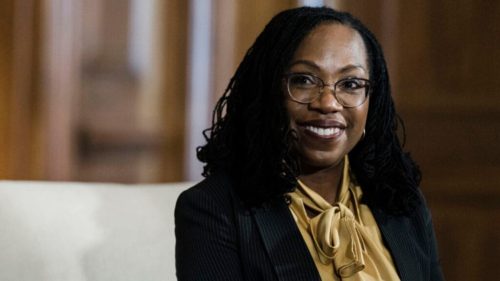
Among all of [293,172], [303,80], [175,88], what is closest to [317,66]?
[303,80]

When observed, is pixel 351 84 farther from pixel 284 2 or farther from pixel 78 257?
pixel 284 2

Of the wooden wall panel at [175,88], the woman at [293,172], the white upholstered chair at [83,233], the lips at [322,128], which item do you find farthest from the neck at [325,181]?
the wooden wall panel at [175,88]

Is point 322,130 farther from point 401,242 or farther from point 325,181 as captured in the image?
point 401,242

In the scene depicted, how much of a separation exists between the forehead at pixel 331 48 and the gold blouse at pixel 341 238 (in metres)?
0.22

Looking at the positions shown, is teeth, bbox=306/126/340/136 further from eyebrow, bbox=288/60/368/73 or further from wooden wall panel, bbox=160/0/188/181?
wooden wall panel, bbox=160/0/188/181

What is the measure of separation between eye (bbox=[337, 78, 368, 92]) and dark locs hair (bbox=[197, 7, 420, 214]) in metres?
0.07

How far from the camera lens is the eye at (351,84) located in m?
1.31

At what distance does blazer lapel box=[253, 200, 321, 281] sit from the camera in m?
1.26

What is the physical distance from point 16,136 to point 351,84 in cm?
102

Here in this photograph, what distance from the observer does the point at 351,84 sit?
1.33m

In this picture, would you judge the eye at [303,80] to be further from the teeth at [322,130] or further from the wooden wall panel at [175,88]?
the wooden wall panel at [175,88]

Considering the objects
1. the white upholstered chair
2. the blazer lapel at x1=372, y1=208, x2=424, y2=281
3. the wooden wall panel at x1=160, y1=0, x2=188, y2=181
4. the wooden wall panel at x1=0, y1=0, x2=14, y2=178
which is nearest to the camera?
the blazer lapel at x1=372, y1=208, x2=424, y2=281

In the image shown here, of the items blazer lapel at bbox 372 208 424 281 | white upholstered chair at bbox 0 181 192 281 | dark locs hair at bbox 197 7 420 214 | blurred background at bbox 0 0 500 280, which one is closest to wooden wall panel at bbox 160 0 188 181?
blurred background at bbox 0 0 500 280

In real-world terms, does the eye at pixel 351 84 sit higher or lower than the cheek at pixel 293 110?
higher
